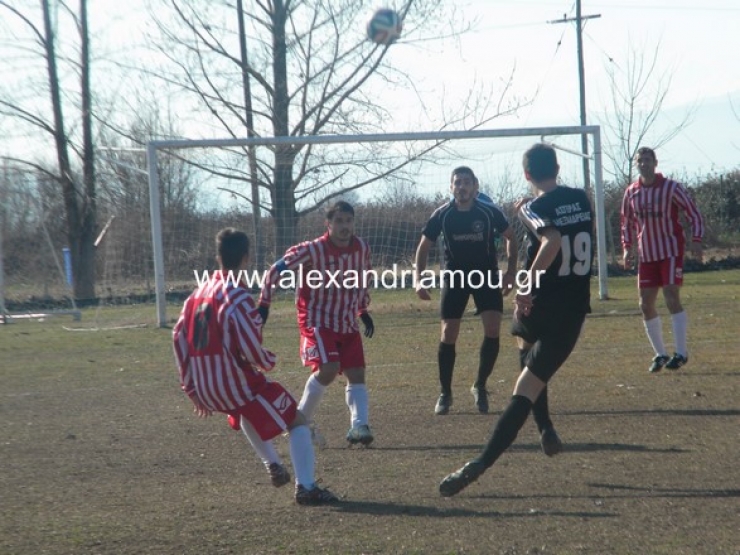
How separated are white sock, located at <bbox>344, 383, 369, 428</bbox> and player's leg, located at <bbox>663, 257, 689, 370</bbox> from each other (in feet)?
13.1

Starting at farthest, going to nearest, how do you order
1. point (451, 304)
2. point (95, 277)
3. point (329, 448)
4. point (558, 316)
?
point (95, 277) → point (451, 304) → point (329, 448) → point (558, 316)

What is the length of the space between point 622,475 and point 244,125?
2017cm

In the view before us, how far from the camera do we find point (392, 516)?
5305 mm

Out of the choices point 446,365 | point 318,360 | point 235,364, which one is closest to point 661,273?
point 446,365

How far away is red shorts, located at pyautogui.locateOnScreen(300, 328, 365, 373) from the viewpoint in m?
7.07

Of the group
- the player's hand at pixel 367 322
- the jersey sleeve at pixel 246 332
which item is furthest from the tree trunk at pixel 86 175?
the jersey sleeve at pixel 246 332

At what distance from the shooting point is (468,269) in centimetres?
853

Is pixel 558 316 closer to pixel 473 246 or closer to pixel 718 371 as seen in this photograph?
pixel 473 246

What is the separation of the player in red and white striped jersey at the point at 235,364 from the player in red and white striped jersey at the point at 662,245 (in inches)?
209

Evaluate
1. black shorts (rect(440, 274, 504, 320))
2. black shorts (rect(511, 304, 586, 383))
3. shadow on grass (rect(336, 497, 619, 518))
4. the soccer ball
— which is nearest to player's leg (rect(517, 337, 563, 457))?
black shorts (rect(511, 304, 586, 383))

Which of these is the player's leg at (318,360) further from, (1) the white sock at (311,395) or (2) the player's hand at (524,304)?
(2) the player's hand at (524,304)

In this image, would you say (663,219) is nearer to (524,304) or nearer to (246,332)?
(524,304)

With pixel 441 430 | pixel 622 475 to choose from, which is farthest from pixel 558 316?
pixel 441 430

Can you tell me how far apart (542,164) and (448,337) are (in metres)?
2.84
